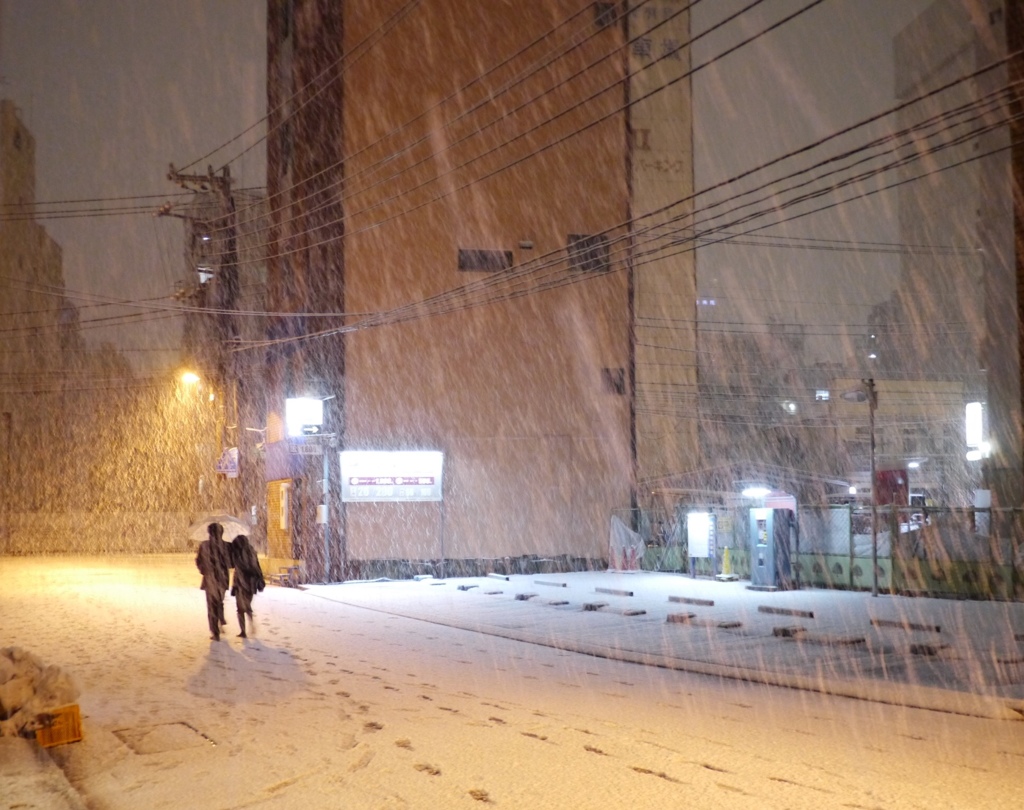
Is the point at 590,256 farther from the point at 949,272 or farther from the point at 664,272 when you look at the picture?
the point at 949,272

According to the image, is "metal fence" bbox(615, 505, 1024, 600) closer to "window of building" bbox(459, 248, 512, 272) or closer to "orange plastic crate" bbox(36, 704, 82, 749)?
"window of building" bbox(459, 248, 512, 272)

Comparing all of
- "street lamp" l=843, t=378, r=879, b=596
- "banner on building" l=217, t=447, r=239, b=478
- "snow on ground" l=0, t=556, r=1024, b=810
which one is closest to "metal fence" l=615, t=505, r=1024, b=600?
"street lamp" l=843, t=378, r=879, b=596

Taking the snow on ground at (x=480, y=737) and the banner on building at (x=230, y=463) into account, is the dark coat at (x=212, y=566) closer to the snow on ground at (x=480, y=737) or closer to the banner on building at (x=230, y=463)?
the snow on ground at (x=480, y=737)

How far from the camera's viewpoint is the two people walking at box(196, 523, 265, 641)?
16000 millimetres

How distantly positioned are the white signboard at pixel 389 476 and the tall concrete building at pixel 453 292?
19 centimetres

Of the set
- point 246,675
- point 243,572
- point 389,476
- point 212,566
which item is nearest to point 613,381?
point 389,476

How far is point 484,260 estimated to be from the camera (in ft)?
107

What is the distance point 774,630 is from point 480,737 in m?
8.74

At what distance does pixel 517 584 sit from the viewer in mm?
27859

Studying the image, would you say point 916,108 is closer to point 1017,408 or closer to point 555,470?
point 1017,408

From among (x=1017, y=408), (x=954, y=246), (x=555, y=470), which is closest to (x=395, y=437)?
(x=555, y=470)

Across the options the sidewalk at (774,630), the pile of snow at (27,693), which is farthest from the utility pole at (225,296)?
the pile of snow at (27,693)

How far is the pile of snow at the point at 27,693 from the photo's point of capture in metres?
8.48

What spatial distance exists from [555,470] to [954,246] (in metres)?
61.8
